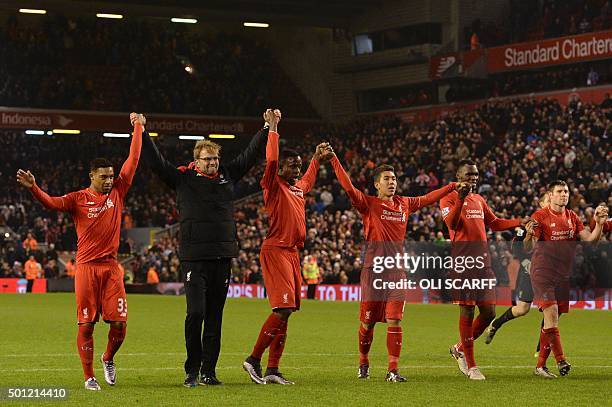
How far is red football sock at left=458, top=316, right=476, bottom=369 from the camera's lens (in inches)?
541

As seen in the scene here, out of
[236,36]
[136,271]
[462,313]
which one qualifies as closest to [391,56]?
[236,36]

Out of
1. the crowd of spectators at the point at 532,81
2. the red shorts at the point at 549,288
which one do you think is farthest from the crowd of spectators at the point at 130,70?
the red shorts at the point at 549,288

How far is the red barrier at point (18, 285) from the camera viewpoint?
44.7m

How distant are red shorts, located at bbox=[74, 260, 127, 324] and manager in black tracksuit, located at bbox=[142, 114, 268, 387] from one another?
0.69 m

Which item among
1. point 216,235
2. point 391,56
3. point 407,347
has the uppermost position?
point 391,56

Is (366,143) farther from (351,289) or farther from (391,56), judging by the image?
(351,289)

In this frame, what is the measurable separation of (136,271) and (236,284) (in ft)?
17.8

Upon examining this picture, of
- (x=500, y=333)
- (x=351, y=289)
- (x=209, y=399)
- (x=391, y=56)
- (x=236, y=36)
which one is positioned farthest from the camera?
(x=236, y=36)

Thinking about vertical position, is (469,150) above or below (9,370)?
above

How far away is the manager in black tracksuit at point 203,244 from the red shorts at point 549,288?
3803 millimetres

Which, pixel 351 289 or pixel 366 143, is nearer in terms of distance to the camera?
pixel 351 289

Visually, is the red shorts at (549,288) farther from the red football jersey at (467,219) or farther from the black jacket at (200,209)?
the black jacket at (200,209)

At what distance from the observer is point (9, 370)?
14531 millimetres

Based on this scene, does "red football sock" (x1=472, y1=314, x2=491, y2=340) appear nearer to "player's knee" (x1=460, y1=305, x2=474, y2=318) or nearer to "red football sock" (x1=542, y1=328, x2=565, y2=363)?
"player's knee" (x1=460, y1=305, x2=474, y2=318)
